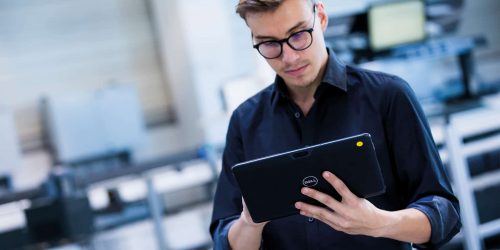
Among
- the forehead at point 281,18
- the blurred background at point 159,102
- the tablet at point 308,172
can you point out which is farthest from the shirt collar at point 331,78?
the blurred background at point 159,102

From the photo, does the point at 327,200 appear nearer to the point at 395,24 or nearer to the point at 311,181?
the point at 311,181

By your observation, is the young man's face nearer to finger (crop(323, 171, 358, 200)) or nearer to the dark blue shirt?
the dark blue shirt

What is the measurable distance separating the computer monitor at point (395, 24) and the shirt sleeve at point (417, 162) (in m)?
2.51

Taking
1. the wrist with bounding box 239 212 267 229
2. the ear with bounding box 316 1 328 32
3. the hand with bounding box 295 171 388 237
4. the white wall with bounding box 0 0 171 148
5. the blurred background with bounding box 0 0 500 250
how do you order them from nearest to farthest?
the hand with bounding box 295 171 388 237, the wrist with bounding box 239 212 267 229, the ear with bounding box 316 1 328 32, the blurred background with bounding box 0 0 500 250, the white wall with bounding box 0 0 171 148

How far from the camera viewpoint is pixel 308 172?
3.14ft

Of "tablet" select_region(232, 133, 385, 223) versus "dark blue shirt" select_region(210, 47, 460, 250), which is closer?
"tablet" select_region(232, 133, 385, 223)

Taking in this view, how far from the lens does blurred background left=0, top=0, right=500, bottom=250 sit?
342 cm

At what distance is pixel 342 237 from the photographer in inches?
42.7

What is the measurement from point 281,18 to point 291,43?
49 mm

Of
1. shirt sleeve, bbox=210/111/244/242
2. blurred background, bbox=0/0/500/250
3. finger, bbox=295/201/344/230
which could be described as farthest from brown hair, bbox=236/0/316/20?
blurred background, bbox=0/0/500/250

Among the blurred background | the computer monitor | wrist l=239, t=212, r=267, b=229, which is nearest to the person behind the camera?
wrist l=239, t=212, r=267, b=229

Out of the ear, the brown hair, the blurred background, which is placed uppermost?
the brown hair

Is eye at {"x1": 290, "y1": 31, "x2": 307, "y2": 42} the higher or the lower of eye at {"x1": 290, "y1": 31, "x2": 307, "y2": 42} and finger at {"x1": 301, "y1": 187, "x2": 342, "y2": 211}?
the higher

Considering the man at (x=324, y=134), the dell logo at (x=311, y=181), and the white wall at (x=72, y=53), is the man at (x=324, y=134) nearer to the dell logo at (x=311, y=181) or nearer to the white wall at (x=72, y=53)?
the dell logo at (x=311, y=181)
